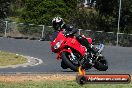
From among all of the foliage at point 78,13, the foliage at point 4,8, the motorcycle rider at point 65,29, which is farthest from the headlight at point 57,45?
the foliage at point 4,8

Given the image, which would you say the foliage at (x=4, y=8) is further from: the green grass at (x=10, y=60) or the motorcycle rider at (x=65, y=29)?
the motorcycle rider at (x=65, y=29)

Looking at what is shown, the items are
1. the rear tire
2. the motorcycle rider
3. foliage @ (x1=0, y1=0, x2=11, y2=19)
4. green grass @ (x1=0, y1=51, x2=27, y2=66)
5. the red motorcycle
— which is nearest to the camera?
the motorcycle rider

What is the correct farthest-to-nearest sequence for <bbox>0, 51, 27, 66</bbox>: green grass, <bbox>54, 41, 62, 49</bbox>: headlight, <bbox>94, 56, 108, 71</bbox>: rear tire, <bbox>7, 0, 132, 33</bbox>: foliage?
<bbox>7, 0, 132, 33</bbox>: foliage
<bbox>0, 51, 27, 66</bbox>: green grass
<bbox>94, 56, 108, 71</bbox>: rear tire
<bbox>54, 41, 62, 49</bbox>: headlight

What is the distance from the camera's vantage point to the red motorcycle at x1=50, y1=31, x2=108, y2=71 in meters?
7.74

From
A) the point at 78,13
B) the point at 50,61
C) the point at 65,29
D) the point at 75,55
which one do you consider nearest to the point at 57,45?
the point at 65,29

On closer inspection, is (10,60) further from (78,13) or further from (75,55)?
(78,13)

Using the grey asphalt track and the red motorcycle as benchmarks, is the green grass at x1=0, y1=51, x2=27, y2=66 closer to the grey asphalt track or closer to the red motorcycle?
the grey asphalt track

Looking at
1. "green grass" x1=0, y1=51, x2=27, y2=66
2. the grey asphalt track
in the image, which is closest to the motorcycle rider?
the grey asphalt track

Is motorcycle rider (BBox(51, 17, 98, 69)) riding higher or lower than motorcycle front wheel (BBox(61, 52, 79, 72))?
higher

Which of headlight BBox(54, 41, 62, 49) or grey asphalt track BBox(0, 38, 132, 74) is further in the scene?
grey asphalt track BBox(0, 38, 132, 74)

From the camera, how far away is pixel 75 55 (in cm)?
805

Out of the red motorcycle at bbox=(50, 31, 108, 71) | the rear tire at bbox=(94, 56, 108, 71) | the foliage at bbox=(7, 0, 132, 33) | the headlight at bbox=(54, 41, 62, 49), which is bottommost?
the foliage at bbox=(7, 0, 132, 33)

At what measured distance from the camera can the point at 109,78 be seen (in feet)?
20.1

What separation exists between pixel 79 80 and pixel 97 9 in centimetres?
4773
